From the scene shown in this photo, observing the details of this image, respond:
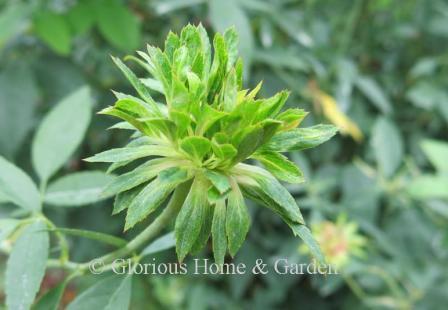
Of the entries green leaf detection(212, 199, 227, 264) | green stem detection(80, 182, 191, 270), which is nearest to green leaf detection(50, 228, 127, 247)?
green stem detection(80, 182, 191, 270)

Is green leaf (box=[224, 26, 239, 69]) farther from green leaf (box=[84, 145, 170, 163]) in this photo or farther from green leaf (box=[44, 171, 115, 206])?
green leaf (box=[44, 171, 115, 206])

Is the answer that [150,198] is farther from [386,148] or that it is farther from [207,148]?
[386,148]

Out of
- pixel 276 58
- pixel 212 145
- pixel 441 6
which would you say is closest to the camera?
pixel 212 145

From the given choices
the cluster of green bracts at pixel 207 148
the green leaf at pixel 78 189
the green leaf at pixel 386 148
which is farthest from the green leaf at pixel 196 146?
the green leaf at pixel 386 148

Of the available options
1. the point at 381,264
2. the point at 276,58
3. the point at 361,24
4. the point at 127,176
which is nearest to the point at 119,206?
the point at 127,176

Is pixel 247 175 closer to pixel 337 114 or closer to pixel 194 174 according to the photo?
pixel 194 174

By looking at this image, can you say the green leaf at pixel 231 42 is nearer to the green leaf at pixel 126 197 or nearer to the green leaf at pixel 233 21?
the green leaf at pixel 126 197
